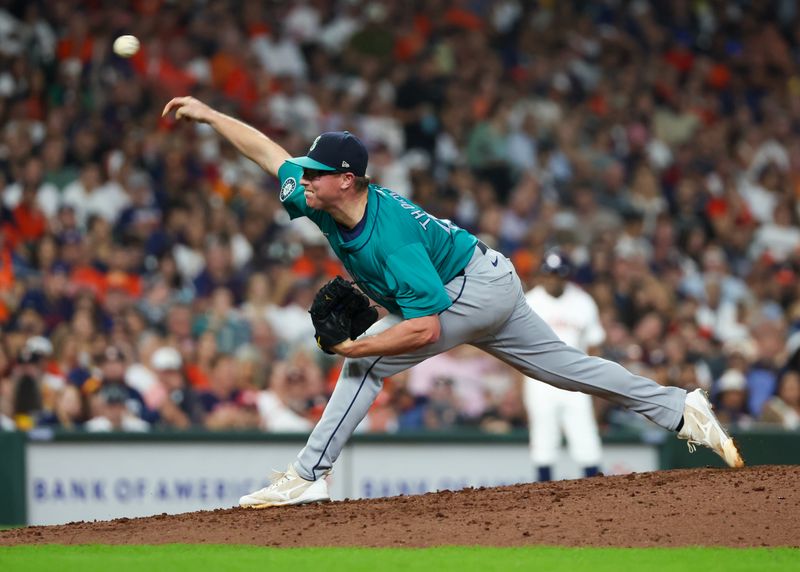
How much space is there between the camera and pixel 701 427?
7.01 meters

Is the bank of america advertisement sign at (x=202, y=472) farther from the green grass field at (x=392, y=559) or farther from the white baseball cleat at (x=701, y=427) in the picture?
the green grass field at (x=392, y=559)

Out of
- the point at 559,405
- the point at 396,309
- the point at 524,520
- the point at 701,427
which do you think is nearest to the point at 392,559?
the point at 524,520

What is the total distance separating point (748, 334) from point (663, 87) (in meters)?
4.68

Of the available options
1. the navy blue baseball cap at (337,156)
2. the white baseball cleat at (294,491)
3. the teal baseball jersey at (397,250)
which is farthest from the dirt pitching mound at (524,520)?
the navy blue baseball cap at (337,156)

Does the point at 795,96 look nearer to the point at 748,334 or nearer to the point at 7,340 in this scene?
the point at 748,334

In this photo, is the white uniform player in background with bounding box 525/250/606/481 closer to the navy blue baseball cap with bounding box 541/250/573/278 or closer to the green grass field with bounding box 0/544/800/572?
the navy blue baseball cap with bounding box 541/250/573/278

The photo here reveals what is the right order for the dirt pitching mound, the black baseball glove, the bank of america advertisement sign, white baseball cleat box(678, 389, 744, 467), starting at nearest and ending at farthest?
the dirt pitching mound < the black baseball glove < white baseball cleat box(678, 389, 744, 467) < the bank of america advertisement sign

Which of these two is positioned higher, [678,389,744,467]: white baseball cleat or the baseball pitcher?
the baseball pitcher

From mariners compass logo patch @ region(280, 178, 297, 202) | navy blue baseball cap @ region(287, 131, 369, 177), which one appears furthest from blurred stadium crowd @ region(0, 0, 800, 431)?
navy blue baseball cap @ region(287, 131, 369, 177)

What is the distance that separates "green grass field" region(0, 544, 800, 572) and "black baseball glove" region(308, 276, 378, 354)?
Result: 0.99 m

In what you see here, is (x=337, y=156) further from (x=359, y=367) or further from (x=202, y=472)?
(x=202, y=472)

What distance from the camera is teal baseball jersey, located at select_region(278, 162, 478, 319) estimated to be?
6.21 meters

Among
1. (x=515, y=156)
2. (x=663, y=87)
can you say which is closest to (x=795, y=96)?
(x=663, y=87)

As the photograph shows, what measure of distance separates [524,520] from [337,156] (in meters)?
1.94
